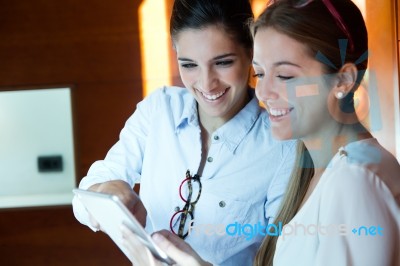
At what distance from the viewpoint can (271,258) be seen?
81 cm

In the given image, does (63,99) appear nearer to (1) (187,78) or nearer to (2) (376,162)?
(1) (187,78)

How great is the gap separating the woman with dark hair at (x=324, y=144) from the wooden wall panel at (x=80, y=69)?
397 mm

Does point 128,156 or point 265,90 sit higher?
point 265,90

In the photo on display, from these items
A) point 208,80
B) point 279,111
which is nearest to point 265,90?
point 279,111

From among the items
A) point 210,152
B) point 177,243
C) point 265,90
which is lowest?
Answer: point 177,243

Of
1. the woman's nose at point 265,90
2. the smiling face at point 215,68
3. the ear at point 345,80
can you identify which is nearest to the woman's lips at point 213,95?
the smiling face at point 215,68

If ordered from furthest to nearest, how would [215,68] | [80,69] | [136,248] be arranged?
[80,69], [215,68], [136,248]

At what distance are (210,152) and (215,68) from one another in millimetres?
141

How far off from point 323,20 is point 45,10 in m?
0.64

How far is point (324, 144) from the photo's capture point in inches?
28.3

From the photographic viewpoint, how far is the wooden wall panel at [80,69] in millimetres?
1113

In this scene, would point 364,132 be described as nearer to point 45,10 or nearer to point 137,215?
point 137,215

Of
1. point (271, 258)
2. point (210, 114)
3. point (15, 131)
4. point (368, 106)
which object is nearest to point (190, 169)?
point (210, 114)

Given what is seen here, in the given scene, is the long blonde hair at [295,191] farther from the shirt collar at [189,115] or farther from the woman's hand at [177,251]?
the shirt collar at [189,115]
